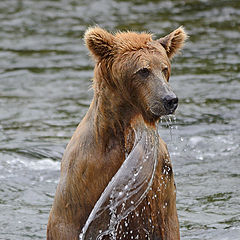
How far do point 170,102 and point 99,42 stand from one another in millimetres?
725

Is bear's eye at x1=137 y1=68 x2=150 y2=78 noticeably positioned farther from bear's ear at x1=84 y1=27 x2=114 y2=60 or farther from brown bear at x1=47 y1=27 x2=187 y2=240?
bear's ear at x1=84 y1=27 x2=114 y2=60

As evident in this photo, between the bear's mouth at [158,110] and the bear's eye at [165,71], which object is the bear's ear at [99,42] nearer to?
the bear's eye at [165,71]

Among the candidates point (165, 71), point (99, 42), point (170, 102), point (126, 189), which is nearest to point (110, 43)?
point (99, 42)

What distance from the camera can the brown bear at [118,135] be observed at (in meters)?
5.15

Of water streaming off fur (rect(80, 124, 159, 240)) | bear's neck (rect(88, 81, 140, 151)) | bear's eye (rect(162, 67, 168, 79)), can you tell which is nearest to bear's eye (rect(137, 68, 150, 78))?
bear's eye (rect(162, 67, 168, 79))

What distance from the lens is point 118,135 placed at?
5.36 m

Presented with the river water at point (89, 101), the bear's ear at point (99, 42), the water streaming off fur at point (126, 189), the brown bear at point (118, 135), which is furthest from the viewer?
the river water at point (89, 101)

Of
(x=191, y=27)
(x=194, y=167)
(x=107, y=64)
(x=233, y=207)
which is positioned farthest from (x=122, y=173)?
(x=191, y=27)

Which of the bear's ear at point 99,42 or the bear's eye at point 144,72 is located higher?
the bear's ear at point 99,42

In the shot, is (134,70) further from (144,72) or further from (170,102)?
(170,102)

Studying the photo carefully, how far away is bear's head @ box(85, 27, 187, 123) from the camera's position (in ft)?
16.5

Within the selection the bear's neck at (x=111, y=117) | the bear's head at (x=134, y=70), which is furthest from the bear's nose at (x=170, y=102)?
the bear's neck at (x=111, y=117)

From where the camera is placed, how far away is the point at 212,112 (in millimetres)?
10805

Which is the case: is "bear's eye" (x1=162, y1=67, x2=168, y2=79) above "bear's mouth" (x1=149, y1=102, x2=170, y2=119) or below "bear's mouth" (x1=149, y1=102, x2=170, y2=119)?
above
